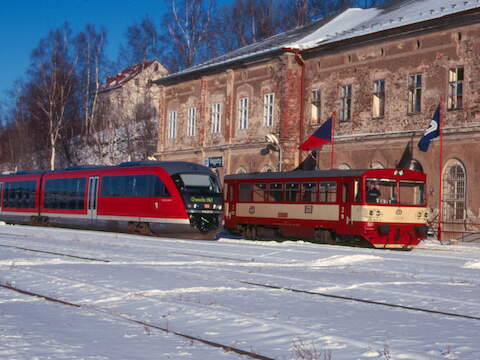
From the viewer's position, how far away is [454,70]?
28250 mm

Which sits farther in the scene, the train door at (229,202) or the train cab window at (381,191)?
the train door at (229,202)

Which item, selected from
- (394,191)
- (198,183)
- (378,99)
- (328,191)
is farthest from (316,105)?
(394,191)

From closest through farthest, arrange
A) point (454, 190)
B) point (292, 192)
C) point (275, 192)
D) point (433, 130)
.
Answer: point (292, 192), point (275, 192), point (433, 130), point (454, 190)

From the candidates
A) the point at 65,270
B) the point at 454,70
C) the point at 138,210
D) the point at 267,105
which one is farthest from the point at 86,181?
the point at 65,270

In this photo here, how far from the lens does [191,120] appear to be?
1724 inches

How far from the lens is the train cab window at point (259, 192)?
27.0 meters

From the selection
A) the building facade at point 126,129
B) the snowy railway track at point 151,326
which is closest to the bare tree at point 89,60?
A: the building facade at point 126,129

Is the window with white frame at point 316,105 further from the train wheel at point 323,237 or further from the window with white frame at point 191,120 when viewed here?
the train wheel at point 323,237

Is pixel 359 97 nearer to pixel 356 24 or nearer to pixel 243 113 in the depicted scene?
pixel 356 24

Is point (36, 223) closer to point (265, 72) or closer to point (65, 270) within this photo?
point (265, 72)

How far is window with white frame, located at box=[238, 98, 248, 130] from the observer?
3909 cm

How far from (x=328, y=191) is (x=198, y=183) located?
170 inches

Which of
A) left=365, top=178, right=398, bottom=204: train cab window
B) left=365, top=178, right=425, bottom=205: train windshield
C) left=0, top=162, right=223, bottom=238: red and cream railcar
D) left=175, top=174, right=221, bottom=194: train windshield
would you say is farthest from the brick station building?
left=0, top=162, right=223, bottom=238: red and cream railcar

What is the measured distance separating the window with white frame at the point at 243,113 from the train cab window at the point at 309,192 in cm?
1429
